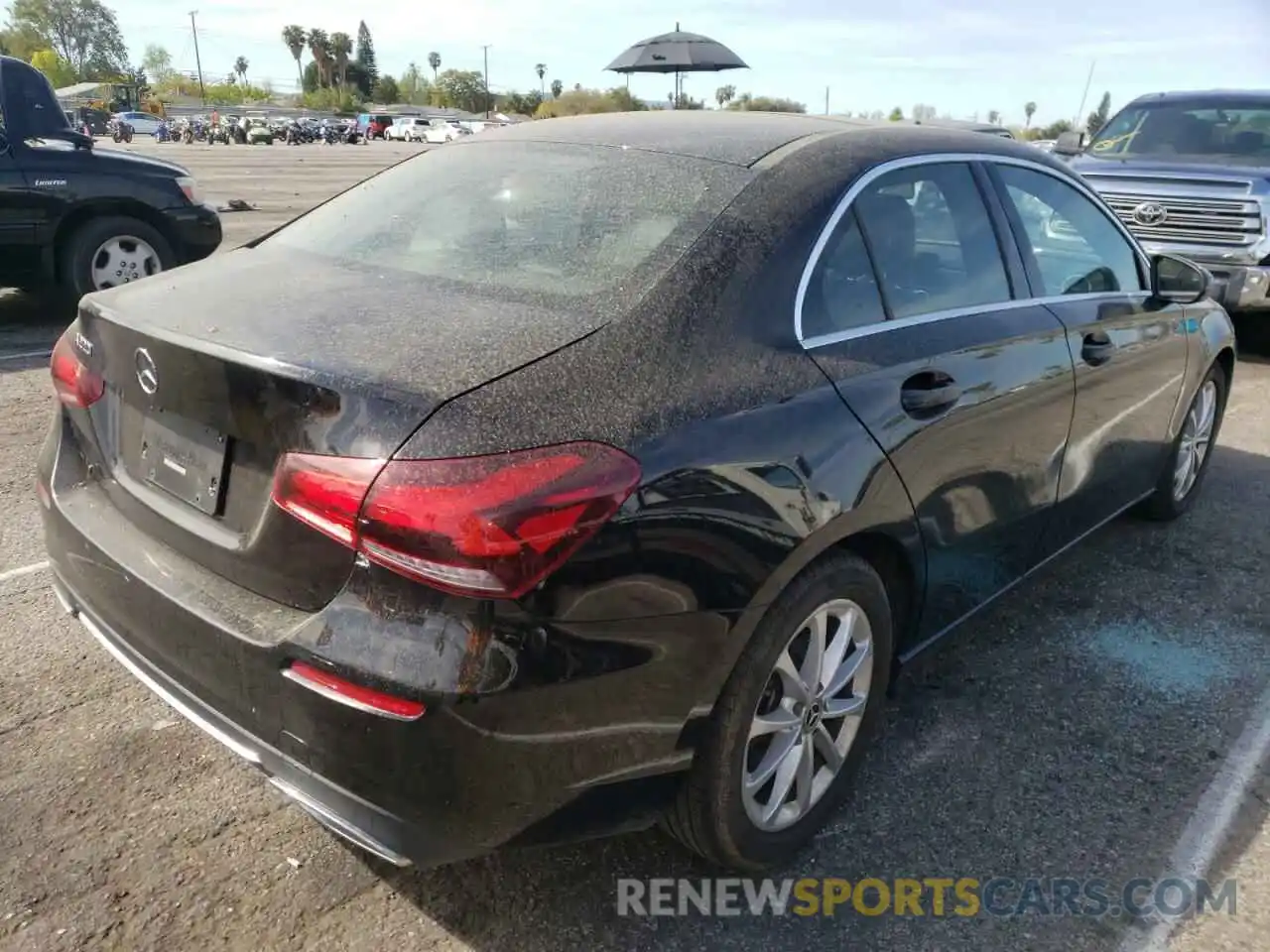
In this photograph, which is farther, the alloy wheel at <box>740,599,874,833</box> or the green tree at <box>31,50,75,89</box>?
the green tree at <box>31,50,75,89</box>

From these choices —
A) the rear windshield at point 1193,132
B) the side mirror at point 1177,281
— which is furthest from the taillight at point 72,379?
the rear windshield at point 1193,132

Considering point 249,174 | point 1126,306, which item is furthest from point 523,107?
point 1126,306

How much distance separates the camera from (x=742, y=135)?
290 cm

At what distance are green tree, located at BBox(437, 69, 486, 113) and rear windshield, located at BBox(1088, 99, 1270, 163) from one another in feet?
441

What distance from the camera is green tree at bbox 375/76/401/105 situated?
478 ft

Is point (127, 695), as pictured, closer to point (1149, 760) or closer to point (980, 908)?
point (980, 908)

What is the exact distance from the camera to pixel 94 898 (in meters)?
2.33

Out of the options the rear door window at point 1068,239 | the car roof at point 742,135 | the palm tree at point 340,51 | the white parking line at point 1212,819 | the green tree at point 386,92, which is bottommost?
the white parking line at point 1212,819

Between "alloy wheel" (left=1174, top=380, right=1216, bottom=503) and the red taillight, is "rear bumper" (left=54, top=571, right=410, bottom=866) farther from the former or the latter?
"alloy wheel" (left=1174, top=380, right=1216, bottom=503)

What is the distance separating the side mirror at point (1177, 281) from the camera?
4.12 metres

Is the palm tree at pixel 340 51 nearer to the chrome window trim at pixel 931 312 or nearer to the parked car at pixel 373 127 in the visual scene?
the parked car at pixel 373 127

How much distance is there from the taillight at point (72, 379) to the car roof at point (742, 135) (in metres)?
1.33

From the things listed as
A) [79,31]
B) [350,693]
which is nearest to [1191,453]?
[350,693]

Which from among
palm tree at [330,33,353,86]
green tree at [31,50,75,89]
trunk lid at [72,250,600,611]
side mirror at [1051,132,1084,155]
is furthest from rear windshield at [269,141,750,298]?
palm tree at [330,33,353,86]
